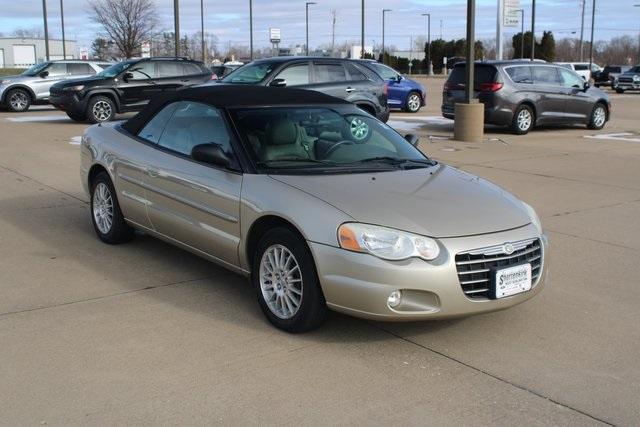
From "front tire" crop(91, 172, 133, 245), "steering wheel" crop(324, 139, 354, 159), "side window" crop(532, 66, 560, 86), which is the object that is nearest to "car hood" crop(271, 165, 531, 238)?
"steering wheel" crop(324, 139, 354, 159)

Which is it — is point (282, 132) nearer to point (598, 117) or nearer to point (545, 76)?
point (545, 76)

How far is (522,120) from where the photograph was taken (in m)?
17.0

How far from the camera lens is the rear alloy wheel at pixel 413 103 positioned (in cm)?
2335

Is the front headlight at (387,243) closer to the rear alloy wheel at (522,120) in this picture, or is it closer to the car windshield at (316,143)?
the car windshield at (316,143)

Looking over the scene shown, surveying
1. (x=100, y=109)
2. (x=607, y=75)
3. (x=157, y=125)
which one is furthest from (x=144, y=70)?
(x=607, y=75)

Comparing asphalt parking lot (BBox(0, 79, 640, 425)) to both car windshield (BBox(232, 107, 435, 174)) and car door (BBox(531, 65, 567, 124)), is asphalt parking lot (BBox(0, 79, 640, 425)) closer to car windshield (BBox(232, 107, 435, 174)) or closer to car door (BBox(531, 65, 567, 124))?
car windshield (BBox(232, 107, 435, 174))

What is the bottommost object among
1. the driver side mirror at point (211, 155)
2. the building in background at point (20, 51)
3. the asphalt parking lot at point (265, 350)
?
the asphalt parking lot at point (265, 350)

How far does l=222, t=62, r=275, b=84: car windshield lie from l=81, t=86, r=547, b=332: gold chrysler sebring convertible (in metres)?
8.76

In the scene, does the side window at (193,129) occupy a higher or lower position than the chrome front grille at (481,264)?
higher

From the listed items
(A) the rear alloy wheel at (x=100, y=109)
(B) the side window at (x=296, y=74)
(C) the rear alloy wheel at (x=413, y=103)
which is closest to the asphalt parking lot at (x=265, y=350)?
(B) the side window at (x=296, y=74)

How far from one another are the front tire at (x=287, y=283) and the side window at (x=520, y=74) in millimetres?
13531

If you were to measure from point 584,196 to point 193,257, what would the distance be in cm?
551

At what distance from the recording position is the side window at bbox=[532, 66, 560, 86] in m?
17.1

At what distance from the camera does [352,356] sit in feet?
13.5
